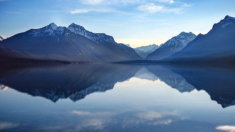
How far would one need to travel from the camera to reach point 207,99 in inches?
1033

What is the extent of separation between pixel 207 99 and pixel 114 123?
1626cm

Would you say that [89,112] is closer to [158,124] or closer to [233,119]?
[158,124]

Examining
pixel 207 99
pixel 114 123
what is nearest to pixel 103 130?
pixel 114 123

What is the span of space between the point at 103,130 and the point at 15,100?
633 inches

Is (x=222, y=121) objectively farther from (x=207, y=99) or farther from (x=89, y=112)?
(x=89, y=112)

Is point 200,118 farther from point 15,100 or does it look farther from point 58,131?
point 15,100

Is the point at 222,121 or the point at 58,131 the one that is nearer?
the point at 58,131

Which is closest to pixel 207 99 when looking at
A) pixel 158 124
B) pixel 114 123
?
pixel 158 124

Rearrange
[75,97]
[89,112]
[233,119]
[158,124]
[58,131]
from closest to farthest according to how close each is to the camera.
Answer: [58,131], [158,124], [233,119], [89,112], [75,97]

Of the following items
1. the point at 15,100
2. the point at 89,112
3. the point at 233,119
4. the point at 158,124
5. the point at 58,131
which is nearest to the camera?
the point at 58,131

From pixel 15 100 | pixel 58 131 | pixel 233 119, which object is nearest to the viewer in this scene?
pixel 58 131

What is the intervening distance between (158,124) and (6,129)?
11.8 meters

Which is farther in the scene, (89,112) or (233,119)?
(89,112)

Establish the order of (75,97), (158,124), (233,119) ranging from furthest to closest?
(75,97) → (233,119) → (158,124)
